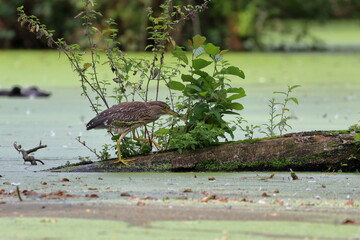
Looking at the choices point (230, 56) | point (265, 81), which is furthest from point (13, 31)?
point (265, 81)

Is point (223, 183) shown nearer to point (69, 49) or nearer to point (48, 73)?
point (69, 49)

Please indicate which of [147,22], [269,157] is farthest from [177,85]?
[147,22]

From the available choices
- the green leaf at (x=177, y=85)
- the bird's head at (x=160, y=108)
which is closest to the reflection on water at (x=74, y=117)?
the bird's head at (x=160, y=108)

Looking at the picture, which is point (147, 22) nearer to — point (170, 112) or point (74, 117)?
point (74, 117)

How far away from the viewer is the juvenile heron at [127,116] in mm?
6055

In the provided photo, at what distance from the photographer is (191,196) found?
16.5 feet

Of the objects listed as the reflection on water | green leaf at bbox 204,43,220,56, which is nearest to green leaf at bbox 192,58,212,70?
green leaf at bbox 204,43,220,56

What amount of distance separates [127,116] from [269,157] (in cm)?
92

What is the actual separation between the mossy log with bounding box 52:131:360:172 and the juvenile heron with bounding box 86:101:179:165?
19 cm

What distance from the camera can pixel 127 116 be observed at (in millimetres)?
6078

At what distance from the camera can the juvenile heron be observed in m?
6.05

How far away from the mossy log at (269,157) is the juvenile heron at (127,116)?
0.19m

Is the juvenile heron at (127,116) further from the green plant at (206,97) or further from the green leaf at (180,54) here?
the green leaf at (180,54)

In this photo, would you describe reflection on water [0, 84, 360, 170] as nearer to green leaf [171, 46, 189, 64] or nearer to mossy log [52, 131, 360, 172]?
mossy log [52, 131, 360, 172]
